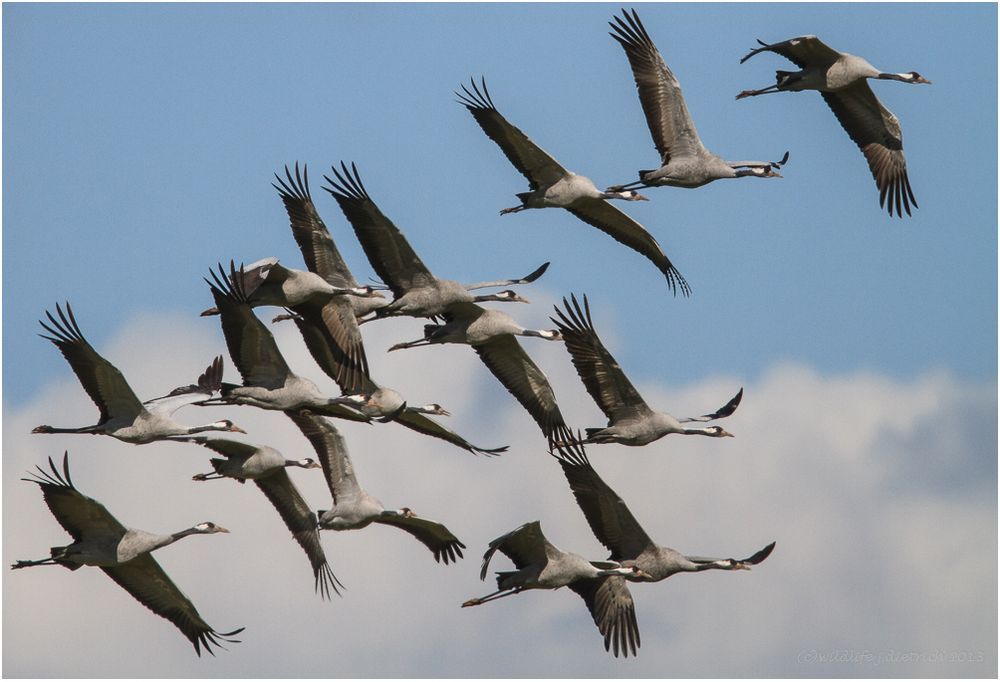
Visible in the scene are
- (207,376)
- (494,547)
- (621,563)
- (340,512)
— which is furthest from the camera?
(207,376)

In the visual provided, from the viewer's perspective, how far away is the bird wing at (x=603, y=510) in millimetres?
21453

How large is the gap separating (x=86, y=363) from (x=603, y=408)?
6090mm

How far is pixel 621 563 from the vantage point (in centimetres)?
2183

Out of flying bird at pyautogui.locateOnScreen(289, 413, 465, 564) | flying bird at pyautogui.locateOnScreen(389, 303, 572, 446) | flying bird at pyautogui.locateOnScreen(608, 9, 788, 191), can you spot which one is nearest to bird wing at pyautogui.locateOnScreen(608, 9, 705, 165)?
flying bird at pyautogui.locateOnScreen(608, 9, 788, 191)

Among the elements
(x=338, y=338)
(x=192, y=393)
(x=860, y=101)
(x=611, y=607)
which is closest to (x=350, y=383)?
(x=338, y=338)

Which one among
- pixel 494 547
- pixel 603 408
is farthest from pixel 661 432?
pixel 494 547

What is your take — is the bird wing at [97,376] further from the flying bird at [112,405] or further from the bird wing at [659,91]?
the bird wing at [659,91]

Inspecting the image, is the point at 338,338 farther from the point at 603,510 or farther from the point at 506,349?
the point at 603,510

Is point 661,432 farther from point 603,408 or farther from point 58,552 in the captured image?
point 58,552

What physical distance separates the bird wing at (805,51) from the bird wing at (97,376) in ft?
27.0

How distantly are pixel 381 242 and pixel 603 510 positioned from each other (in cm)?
410

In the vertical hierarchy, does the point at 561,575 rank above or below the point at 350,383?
below

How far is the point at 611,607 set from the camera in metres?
22.3

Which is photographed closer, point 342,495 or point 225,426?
point 225,426
